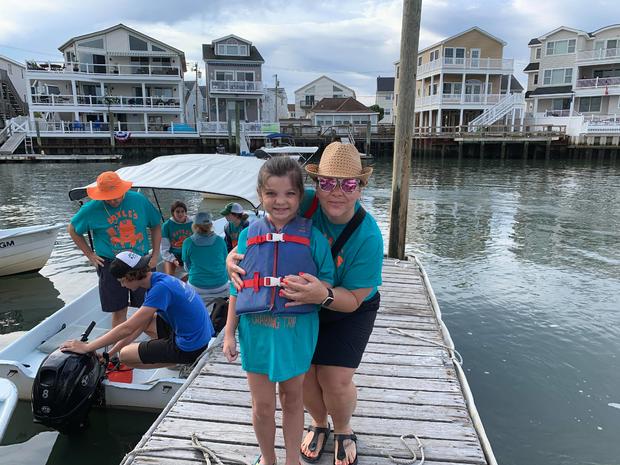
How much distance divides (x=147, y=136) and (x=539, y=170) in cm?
3081

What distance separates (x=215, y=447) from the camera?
301 centimetres

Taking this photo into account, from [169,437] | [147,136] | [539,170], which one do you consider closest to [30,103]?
[147,136]

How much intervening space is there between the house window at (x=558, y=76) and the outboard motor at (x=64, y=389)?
53.6 metres

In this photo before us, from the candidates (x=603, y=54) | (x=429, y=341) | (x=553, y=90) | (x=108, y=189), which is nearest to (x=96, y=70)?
(x=108, y=189)

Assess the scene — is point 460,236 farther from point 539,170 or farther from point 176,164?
point 539,170

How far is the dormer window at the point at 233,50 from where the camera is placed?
46.6 m

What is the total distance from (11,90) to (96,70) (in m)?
13.9

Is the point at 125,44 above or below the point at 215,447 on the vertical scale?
above

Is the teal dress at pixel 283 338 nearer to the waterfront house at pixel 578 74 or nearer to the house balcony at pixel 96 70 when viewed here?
the house balcony at pixel 96 70

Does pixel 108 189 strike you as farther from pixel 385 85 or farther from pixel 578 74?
pixel 385 85

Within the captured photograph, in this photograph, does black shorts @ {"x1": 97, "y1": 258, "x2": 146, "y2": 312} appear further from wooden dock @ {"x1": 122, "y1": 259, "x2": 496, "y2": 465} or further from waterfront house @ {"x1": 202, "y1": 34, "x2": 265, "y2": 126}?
waterfront house @ {"x1": 202, "y1": 34, "x2": 265, "y2": 126}

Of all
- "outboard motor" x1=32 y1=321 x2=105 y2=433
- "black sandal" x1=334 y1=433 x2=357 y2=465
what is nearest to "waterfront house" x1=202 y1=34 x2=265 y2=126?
"outboard motor" x1=32 y1=321 x2=105 y2=433

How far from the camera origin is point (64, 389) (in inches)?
144

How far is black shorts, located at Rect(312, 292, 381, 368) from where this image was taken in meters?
2.41
